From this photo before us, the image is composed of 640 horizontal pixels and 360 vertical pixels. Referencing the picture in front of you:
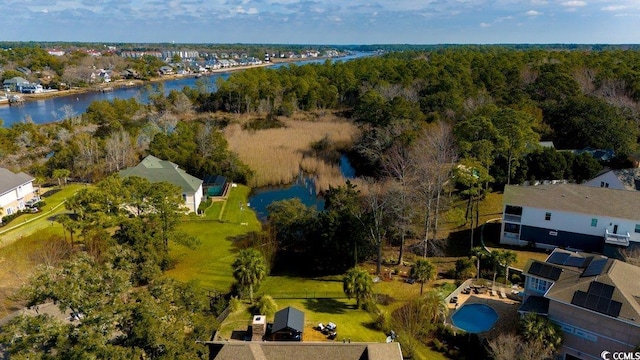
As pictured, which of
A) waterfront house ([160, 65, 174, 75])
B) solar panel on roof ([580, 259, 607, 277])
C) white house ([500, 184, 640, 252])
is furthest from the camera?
waterfront house ([160, 65, 174, 75])

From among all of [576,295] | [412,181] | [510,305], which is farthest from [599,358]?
[412,181]

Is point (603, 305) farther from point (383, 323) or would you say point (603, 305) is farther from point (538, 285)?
point (383, 323)

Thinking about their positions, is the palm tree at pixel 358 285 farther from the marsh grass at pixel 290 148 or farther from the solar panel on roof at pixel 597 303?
the marsh grass at pixel 290 148

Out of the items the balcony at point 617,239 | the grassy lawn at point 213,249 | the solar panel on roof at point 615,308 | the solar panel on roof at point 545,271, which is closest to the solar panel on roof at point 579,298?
the solar panel on roof at point 615,308

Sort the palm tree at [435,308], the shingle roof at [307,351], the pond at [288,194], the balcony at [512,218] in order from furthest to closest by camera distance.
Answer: the pond at [288,194] < the balcony at [512,218] < the palm tree at [435,308] < the shingle roof at [307,351]

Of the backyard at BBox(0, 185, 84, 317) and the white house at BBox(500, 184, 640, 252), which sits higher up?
the white house at BBox(500, 184, 640, 252)

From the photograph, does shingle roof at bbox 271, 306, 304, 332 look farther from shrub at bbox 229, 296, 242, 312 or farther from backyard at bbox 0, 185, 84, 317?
backyard at bbox 0, 185, 84, 317

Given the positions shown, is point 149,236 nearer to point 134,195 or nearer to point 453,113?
point 134,195

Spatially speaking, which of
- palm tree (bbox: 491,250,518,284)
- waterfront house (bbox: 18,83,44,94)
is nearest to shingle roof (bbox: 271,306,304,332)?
palm tree (bbox: 491,250,518,284)
